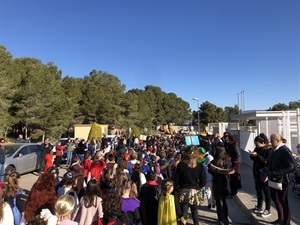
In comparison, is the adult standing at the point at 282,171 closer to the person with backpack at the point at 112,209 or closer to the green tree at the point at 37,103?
the person with backpack at the point at 112,209

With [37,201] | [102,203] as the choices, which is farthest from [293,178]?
[37,201]

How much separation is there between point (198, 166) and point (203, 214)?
220 cm

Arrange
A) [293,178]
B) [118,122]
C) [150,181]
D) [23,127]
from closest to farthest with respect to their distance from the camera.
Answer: [150,181] → [293,178] → [23,127] → [118,122]

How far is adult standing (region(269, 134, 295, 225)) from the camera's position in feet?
16.7

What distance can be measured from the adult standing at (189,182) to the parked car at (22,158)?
28.5 ft

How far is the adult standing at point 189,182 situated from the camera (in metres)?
5.31

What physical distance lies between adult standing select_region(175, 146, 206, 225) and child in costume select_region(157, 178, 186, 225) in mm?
654

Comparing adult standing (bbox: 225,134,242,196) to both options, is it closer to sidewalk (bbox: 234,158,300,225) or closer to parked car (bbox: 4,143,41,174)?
sidewalk (bbox: 234,158,300,225)

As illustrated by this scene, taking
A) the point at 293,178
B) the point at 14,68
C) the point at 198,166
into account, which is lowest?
Answer: the point at 293,178

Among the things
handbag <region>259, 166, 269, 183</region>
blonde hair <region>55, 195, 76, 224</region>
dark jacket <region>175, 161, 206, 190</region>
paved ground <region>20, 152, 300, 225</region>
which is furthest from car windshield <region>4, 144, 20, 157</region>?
handbag <region>259, 166, 269, 183</region>

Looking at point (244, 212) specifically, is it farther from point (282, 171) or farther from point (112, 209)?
point (112, 209)

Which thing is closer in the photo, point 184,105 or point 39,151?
point 39,151

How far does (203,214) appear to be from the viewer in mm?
7152

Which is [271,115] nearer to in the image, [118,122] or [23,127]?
[23,127]
